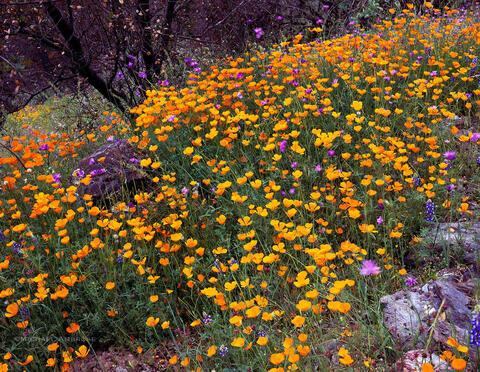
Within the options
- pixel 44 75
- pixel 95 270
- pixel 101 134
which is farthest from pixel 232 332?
pixel 44 75

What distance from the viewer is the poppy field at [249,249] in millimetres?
1873

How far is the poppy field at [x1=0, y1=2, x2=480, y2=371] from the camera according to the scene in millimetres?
1873

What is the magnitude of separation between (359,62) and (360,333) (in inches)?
118

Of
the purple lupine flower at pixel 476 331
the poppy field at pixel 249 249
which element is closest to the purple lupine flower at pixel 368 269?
the poppy field at pixel 249 249

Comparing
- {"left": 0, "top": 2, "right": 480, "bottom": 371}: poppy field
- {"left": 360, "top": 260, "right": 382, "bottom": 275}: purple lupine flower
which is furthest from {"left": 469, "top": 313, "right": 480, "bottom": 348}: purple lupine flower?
{"left": 360, "top": 260, "right": 382, "bottom": 275}: purple lupine flower

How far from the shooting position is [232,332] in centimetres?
191

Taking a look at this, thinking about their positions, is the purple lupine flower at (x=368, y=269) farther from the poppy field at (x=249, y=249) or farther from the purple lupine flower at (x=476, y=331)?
the purple lupine flower at (x=476, y=331)

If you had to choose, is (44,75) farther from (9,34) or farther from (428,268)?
(428,268)

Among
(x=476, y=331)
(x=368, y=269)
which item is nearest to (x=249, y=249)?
(x=368, y=269)

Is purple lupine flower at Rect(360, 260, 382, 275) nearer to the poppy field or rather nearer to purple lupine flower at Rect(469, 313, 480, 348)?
the poppy field

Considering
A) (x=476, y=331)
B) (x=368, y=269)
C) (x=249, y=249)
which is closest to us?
(x=476, y=331)

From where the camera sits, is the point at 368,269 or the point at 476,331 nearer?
the point at 476,331

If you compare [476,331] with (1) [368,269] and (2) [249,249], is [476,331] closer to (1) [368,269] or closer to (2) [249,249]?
(1) [368,269]

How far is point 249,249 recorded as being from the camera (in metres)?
2.06
